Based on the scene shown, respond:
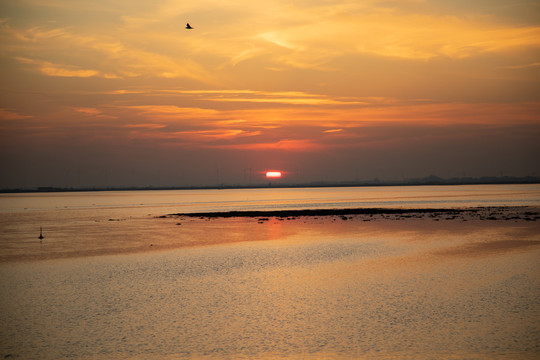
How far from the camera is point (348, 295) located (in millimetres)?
20250

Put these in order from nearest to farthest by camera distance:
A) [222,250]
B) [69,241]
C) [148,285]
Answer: [148,285] → [222,250] → [69,241]

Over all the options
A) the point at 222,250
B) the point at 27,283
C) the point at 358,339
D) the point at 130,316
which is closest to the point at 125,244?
the point at 222,250

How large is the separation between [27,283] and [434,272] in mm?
19211

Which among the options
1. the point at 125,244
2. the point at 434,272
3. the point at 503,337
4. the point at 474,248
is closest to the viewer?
the point at 503,337

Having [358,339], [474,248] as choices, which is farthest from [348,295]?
[474,248]

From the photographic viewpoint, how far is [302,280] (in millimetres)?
23656

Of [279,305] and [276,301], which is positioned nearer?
[279,305]

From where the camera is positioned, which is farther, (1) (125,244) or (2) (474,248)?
(1) (125,244)

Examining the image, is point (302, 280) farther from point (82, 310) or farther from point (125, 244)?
point (125, 244)

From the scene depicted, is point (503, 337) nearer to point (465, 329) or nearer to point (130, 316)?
point (465, 329)

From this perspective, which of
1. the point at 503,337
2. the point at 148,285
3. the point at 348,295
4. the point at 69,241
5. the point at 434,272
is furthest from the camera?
the point at 69,241

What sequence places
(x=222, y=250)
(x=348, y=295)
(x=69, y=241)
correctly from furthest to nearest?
(x=69, y=241) → (x=222, y=250) → (x=348, y=295)

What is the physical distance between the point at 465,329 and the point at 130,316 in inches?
427

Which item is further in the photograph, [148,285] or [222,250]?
[222,250]
